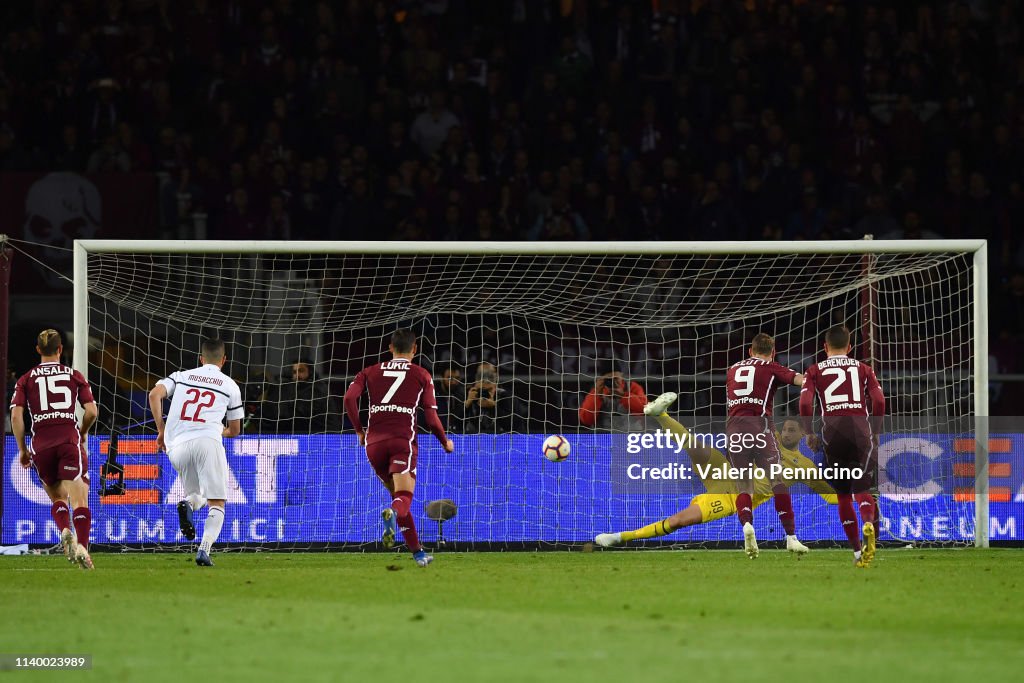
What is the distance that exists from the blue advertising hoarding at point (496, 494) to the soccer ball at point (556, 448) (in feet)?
1.23

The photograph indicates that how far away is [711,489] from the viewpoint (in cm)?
1303

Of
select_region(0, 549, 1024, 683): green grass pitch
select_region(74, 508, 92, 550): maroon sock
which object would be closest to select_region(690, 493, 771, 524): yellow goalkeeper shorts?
select_region(0, 549, 1024, 683): green grass pitch

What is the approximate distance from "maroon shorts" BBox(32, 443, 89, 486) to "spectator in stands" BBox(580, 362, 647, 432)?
488cm

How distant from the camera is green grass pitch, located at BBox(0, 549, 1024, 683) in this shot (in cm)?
653

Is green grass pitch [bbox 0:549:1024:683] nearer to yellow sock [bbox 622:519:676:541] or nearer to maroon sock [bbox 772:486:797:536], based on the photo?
yellow sock [bbox 622:519:676:541]

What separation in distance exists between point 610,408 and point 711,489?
1.98 meters

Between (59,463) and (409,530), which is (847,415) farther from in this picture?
(59,463)

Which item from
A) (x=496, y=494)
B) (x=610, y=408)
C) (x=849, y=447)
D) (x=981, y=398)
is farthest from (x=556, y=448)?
(x=981, y=398)

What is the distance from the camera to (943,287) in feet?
53.4
